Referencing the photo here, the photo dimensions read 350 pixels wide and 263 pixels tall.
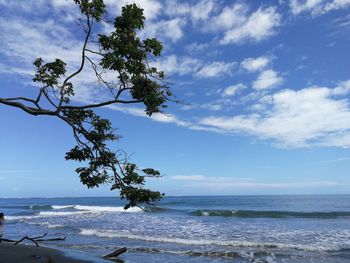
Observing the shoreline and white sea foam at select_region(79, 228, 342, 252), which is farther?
white sea foam at select_region(79, 228, 342, 252)

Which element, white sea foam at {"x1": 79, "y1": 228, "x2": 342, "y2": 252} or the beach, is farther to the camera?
white sea foam at {"x1": 79, "y1": 228, "x2": 342, "y2": 252}

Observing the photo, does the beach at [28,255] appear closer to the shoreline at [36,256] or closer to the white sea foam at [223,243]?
the shoreline at [36,256]

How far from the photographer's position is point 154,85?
7273mm

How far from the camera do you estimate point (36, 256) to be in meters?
14.3

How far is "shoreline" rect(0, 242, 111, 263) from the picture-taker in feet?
45.2

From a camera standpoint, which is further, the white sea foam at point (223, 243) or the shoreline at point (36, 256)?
the white sea foam at point (223, 243)

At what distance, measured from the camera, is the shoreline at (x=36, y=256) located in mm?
13766

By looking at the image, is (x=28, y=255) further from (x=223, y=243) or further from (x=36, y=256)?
(x=223, y=243)

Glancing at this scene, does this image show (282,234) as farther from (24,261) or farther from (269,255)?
(24,261)

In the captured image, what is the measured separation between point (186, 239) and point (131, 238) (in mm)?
3226

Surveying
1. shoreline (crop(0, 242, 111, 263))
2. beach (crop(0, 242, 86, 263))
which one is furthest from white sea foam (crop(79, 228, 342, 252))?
beach (crop(0, 242, 86, 263))

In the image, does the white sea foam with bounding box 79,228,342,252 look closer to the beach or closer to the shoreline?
the shoreline

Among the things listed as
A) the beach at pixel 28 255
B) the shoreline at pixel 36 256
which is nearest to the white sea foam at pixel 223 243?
the shoreline at pixel 36 256

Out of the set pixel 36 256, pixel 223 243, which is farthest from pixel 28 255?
pixel 223 243
